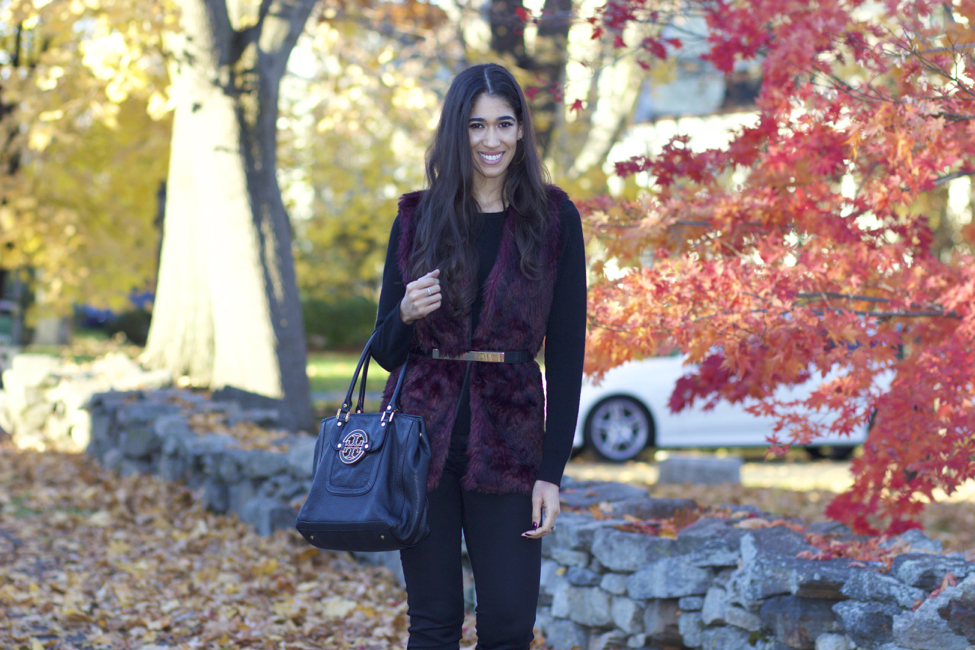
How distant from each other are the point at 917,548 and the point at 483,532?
6.00ft

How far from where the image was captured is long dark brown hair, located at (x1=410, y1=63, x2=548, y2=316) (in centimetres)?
235

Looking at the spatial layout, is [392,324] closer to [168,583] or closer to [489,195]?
[489,195]

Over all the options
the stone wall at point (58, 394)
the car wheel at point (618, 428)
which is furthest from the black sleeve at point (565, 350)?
the car wheel at point (618, 428)

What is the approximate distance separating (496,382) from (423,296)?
28 centimetres

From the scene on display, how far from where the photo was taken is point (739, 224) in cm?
380

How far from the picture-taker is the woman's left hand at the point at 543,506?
229 cm

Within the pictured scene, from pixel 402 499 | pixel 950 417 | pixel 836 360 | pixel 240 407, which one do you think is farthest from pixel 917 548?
pixel 240 407

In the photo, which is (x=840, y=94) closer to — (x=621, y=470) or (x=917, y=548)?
(x=917, y=548)

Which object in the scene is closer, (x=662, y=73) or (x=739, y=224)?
(x=739, y=224)

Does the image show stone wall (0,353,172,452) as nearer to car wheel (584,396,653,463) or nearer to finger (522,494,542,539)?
car wheel (584,396,653,463)

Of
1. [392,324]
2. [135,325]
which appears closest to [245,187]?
[392,324]

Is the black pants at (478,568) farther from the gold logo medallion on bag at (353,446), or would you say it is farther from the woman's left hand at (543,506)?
the gold logo medallion on bag at (353,446)

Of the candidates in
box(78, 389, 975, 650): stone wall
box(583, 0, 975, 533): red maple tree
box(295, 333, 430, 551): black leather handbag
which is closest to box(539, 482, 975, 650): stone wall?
box(78, 389, 975, 650): stone wall

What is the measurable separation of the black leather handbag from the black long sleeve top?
0.15 metres
